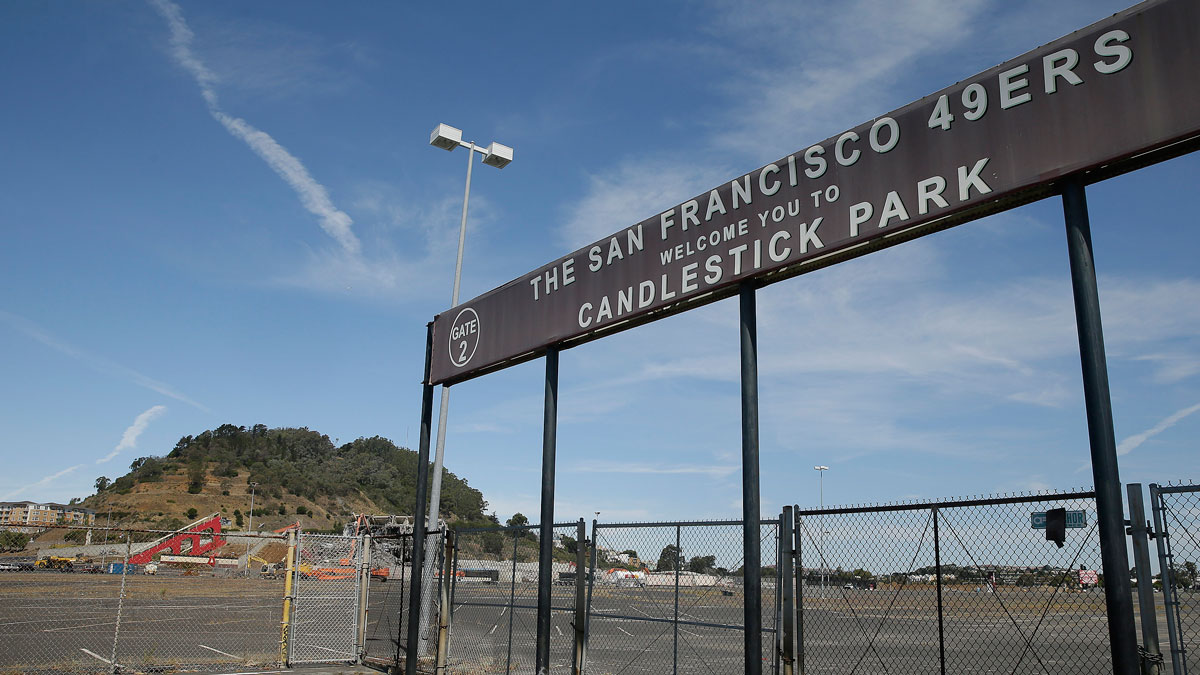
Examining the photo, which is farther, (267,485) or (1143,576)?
(267,485)

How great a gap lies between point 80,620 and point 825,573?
2269 cm

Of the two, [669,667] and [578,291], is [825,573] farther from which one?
[669,667]

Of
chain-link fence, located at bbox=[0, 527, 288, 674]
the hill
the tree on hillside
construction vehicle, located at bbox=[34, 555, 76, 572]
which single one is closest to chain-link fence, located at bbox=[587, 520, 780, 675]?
the tree on hillside

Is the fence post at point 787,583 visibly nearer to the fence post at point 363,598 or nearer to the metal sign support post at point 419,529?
the metal sign support post at point 419,529

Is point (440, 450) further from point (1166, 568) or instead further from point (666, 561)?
point (1166, 568)

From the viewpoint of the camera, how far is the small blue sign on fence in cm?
499

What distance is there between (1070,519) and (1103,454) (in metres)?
0.67

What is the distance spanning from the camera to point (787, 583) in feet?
22.8

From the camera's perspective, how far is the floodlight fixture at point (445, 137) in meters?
16.3

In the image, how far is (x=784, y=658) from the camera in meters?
6.92

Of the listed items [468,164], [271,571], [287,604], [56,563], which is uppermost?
[468,164]

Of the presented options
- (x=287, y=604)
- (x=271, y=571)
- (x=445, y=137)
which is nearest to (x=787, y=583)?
(x=287, y=604)

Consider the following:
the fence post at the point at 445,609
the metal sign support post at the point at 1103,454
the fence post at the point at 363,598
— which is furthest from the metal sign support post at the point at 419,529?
the metal sign support post at the point at 1103,454

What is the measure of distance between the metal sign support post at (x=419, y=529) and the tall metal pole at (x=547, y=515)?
2301 mm
